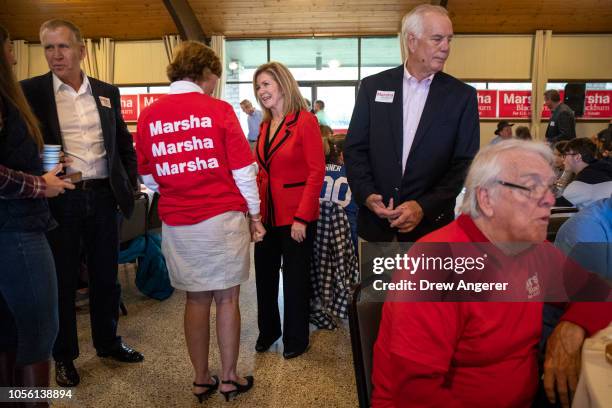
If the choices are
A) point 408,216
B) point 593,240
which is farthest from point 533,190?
point 408,216

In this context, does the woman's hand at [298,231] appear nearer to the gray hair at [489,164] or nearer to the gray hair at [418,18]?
the gray hair at [418,18]

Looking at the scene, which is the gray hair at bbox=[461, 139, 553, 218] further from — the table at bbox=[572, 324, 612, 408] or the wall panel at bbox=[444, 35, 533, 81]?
the wall panel at bbox=[444, 35, 533, 81]

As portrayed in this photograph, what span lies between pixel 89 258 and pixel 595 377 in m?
2.22

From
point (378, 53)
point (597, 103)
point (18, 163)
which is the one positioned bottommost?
point (18, 163)

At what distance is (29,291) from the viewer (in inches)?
63.9

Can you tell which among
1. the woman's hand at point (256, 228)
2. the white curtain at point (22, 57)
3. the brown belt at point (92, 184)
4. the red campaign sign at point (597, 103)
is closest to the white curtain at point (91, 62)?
the white curtain at point (22, 57)

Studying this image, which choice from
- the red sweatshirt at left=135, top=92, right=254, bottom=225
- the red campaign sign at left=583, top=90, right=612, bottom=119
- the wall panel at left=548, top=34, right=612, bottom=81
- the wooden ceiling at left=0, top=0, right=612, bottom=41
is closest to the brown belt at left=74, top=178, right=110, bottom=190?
the red sweatshirt at left=135, top=92, right=254, bottom=225

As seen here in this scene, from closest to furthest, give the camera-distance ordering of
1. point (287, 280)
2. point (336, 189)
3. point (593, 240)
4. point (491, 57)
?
point (593, 240) < point (287, 280) < point (336, 189) < point (491, 57)

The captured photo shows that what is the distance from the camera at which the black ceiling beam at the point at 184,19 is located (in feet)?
28.5

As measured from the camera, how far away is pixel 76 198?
2.22 m

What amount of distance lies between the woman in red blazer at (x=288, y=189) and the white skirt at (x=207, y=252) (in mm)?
466

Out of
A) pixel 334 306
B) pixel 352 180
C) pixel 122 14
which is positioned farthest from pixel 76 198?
pixel 122 14

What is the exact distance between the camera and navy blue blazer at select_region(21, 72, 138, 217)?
2.17 m

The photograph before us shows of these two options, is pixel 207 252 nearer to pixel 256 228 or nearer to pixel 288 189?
pixel 256 228
